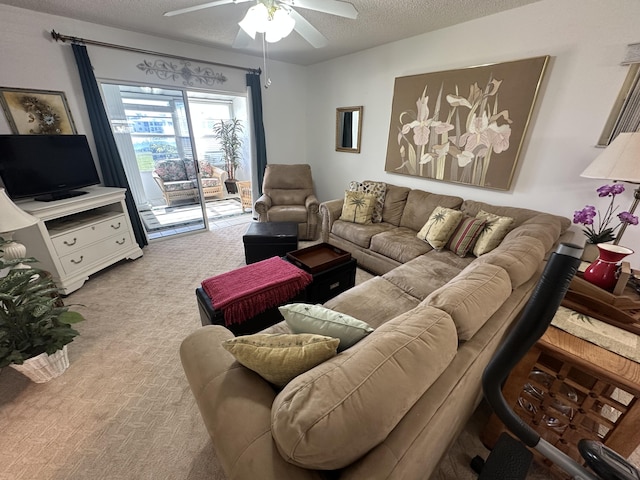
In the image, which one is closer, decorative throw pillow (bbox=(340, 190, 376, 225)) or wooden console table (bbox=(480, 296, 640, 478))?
wooden console table (bbox=(480, 296, 640, 478))

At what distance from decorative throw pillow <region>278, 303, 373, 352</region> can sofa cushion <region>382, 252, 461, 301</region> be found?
2.94ft

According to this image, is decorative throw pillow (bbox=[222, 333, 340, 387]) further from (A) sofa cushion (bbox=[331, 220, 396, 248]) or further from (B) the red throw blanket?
(A) sofa cushion (bbox=[331, 220, 396, 248])

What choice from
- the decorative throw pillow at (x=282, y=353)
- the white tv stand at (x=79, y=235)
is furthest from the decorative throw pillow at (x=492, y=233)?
the white tv stand at (x=79, y=235)

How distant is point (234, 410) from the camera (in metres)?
0.80

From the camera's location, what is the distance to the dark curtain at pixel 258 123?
151 inches

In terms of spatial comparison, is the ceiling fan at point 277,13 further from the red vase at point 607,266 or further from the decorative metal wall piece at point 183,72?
the decorative metal wall piece at point 183,72

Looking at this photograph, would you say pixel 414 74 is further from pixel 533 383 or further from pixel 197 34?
pixel 533 383

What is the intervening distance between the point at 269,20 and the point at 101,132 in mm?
2478

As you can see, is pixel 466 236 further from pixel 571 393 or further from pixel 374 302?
pixel 571 393

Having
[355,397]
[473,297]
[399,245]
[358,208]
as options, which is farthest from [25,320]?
[358,208]

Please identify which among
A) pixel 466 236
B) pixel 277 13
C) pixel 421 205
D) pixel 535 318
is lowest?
pixel 466 236

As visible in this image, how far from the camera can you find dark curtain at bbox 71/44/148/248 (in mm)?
2664

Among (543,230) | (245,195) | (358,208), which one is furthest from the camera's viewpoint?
(245,195)

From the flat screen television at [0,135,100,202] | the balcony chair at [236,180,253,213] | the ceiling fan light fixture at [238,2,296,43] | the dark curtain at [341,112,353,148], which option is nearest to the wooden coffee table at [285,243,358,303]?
the ceiling fan light fixture at [238,2,296,43]
